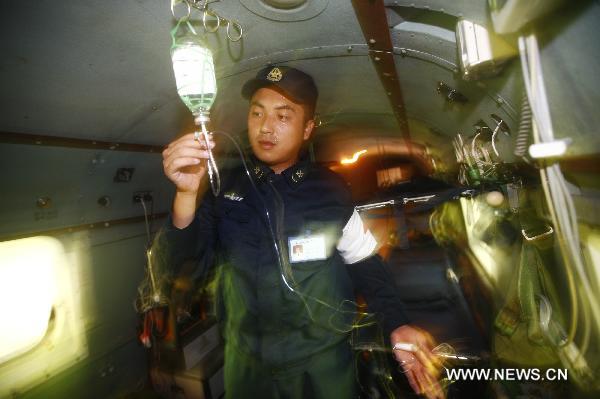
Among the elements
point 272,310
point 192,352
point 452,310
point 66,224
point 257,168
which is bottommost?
point 452,310

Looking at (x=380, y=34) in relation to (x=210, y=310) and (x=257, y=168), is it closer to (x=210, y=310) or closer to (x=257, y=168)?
(x=257, y=168)

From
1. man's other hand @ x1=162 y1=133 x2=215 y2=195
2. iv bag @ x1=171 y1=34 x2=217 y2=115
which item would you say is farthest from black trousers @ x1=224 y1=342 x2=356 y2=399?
iv bag @ x1=171 y1=34 x2=217 y2=115

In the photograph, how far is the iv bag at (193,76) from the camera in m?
1.63

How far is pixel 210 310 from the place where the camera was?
4.59m

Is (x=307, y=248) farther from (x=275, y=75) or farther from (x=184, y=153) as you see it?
(x=275, y=75)

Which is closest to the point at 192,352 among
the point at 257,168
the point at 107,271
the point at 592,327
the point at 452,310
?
the point at 107,271

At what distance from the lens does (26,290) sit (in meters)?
2.87

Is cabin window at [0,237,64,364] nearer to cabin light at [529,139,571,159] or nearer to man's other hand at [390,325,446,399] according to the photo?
man's other hand at [390,325,446,399]

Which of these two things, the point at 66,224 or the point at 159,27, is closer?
the point at 159,27

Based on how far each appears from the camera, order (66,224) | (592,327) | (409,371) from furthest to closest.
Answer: (66,224)
(409,371)
(592,327)

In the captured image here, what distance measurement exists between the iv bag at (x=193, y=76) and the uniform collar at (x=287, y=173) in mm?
960

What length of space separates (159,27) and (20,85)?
0.97m

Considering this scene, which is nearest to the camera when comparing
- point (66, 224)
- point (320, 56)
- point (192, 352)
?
point (320, 56)

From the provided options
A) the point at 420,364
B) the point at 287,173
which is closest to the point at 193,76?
the point at 287,173
